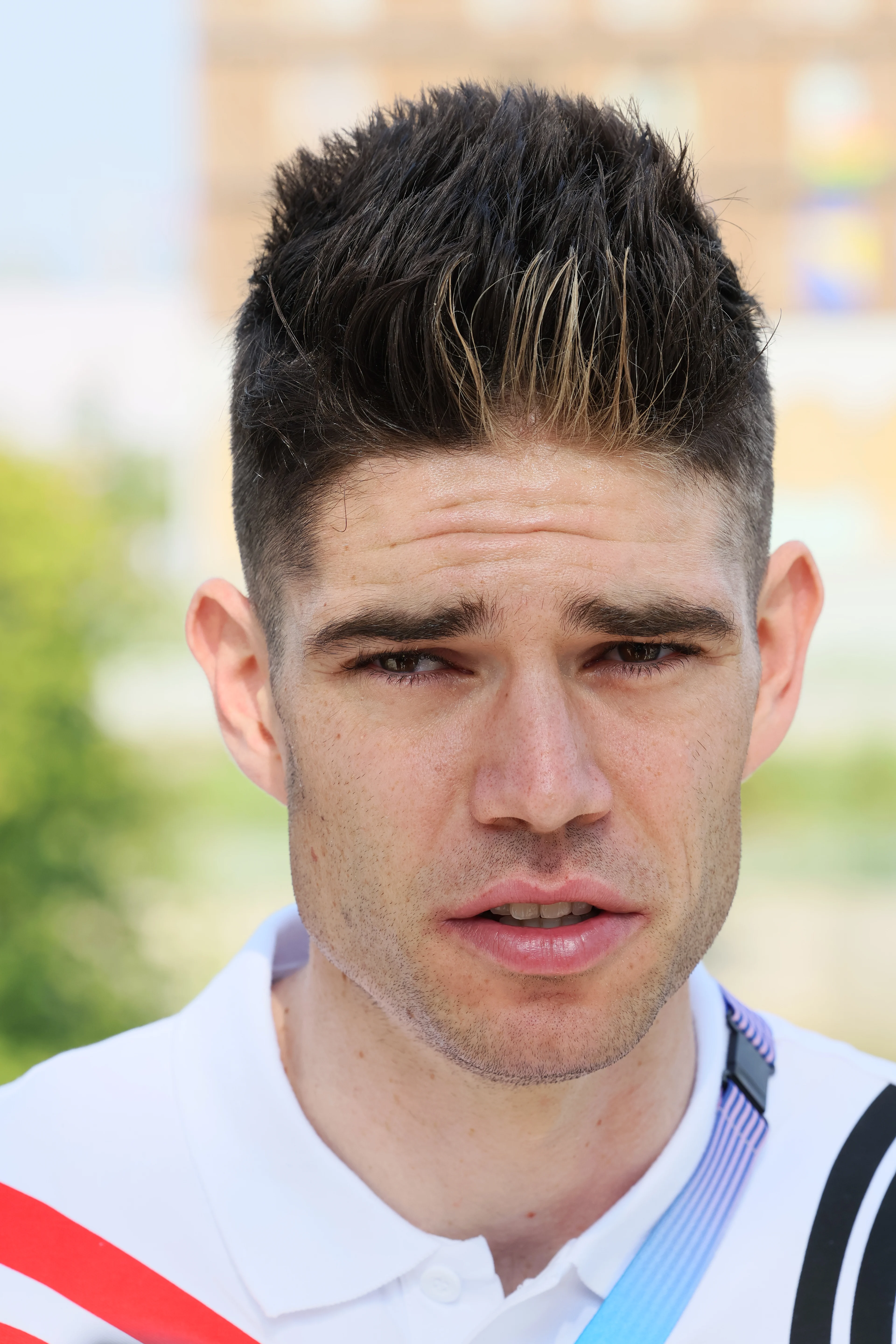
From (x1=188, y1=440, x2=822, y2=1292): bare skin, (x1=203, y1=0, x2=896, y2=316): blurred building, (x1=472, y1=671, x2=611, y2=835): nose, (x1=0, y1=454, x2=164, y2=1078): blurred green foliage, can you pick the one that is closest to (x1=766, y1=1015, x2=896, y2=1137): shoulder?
(x1=188, y1=440, x2=822, y2=1292): bare skin

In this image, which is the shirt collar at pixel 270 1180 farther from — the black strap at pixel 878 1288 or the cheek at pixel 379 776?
the black strap at pixel 878 1288

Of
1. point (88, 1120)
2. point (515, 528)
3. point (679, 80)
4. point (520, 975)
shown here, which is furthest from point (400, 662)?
point (679, 80)

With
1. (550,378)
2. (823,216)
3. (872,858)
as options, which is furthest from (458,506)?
(823,216)

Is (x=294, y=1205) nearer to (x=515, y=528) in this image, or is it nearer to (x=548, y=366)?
(x=515, y=528)

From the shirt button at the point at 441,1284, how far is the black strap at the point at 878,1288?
0.64 metres

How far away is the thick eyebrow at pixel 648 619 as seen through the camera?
215 cm

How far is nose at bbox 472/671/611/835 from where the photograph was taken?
205 cm

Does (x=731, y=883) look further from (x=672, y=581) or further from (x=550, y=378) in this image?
(x=550, y=378)

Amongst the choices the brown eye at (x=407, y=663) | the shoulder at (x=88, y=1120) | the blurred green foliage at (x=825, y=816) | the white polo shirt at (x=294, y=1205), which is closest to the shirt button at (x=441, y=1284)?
the white polo shirt at (x=294, y=1205)

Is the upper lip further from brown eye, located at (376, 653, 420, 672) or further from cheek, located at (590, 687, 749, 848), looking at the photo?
brown eye, located at (376, 653, 420, 672)

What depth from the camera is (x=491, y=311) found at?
2.28m

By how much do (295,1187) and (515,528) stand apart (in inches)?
46.6

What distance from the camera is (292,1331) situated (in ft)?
7.34

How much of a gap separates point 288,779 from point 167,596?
1067 cm
